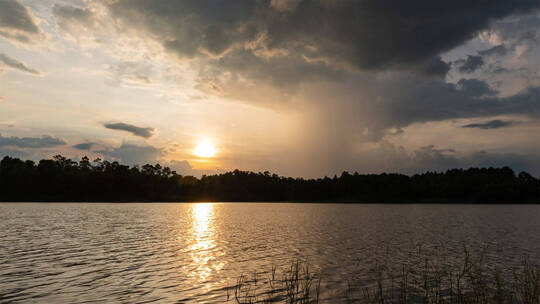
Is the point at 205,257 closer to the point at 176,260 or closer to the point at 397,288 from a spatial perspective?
the point at 176,260

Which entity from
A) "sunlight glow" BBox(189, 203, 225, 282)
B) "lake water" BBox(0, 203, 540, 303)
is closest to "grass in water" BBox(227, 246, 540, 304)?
"lake water" BBox(0, 203, 540, 303)

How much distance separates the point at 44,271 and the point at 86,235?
24.5 m

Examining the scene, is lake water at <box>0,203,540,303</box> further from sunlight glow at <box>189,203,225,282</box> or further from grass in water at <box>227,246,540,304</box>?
grass in water at <box>227,246,540,304</box>

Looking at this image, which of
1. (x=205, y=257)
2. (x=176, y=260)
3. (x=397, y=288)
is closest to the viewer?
(x=397, y=288)

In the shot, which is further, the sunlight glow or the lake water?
the sunlight glow

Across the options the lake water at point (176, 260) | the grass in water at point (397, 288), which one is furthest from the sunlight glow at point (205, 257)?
the grass in water at point (397, 288)

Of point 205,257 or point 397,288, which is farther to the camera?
point 205,257

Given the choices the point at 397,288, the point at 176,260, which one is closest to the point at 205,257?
the point at 176,260

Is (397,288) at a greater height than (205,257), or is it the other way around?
(397,288)

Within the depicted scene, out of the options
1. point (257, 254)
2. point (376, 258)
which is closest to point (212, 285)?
point (257, 254)

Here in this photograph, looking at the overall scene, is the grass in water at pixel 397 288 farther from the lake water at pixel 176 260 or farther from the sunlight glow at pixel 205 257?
the sunlight glow at pixel 205 257

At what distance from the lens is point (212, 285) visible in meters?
21.9

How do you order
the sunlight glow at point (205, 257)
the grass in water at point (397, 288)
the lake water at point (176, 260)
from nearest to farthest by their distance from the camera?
the grass in water at point (397, 288) → the lake water at point (176, 260) → the sunlight glow at point (205, 257)

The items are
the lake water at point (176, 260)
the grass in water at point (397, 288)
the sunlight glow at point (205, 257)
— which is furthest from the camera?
the sunlight glow at point (205, 257)
